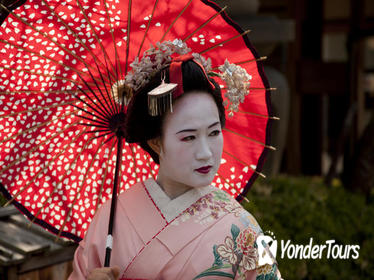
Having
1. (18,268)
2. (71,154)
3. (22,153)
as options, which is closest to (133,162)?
(71,154)

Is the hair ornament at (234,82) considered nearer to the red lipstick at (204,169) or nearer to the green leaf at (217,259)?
the red lipstick at (204,169)

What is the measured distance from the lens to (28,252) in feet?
9.53

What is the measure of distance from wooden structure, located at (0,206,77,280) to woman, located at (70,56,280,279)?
0.88 metres

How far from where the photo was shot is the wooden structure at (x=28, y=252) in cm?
289

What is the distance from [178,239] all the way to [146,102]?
0.56m

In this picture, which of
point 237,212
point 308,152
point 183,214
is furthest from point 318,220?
point 183,214

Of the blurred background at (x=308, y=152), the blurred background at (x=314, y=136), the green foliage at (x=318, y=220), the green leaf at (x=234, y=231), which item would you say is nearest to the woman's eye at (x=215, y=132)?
the green leaf at (x=234, y=231)

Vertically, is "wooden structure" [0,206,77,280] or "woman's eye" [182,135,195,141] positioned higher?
"woman's eye" [182,135,195,141]

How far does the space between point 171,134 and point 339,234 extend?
10.9 feet

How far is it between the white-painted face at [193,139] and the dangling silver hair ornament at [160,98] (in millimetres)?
84

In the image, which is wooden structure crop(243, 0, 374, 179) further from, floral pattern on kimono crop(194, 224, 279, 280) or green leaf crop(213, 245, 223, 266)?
green leaf crop(213, 245, 223, 266)

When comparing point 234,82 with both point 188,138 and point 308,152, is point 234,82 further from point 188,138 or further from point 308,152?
point 308,152

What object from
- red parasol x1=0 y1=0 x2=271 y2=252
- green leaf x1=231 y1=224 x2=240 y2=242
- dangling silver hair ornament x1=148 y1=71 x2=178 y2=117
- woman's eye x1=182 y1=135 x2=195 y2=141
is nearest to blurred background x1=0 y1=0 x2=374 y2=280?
red parasol x1=0 y1=0 x2=271 y2=252

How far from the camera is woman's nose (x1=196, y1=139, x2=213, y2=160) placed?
6.60ft
